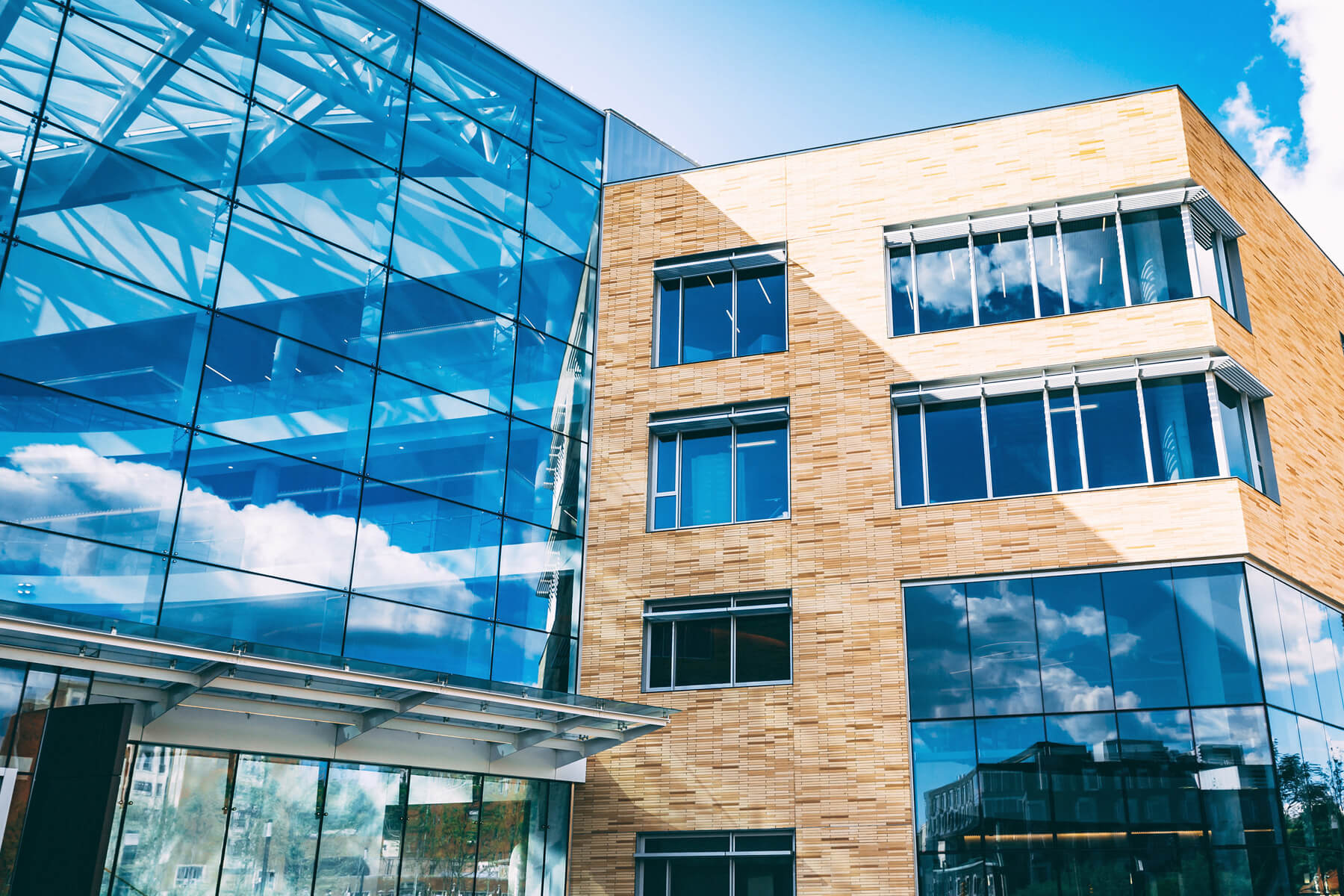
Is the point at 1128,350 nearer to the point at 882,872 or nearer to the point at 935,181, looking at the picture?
the point at 935,181

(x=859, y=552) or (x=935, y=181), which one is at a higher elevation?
(x=935, y=181)

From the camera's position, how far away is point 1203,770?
17.1 m

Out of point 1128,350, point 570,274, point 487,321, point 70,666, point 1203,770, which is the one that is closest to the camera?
point 70,666

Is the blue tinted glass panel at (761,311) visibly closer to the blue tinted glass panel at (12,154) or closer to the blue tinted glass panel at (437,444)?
the blue tinted glass panel at (437,444)

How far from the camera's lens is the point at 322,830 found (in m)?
16.7

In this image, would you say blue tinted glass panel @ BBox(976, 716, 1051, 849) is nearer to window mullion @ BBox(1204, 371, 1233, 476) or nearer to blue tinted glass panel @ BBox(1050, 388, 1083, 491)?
blue tinted glass panel @ BBox(1050, 388, 1083, 491)

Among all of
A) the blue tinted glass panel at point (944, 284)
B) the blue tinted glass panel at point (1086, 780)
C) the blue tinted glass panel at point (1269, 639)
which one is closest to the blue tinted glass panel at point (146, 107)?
the blue tinted glass panel at point (944, 284)

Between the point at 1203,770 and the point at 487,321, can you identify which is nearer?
the point at 1203,770

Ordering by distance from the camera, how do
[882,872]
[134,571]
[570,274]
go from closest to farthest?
1. [134,571]
2. [882,872]
3. [570,274]

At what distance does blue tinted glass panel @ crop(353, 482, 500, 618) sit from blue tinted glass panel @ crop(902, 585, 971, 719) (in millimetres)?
7270

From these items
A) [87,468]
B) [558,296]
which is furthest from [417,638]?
[558,296]

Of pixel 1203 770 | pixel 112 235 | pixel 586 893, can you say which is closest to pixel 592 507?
pixel 586 893

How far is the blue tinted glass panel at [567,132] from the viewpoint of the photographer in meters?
23.7

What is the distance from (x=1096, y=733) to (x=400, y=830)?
1081cm
